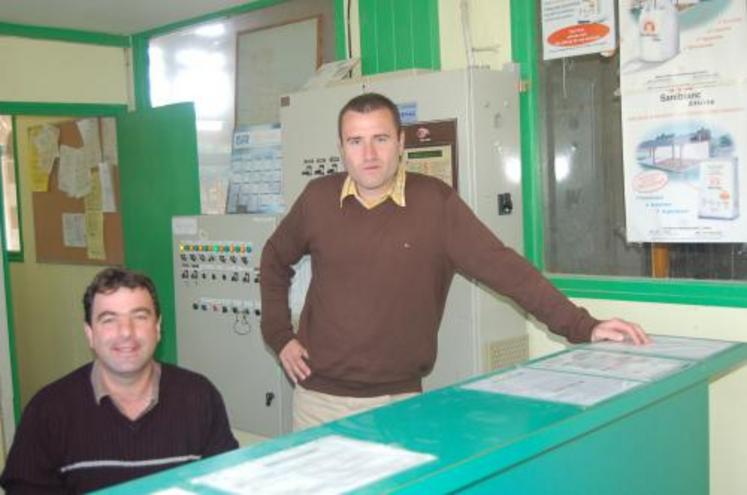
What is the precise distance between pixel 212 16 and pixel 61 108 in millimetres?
1134

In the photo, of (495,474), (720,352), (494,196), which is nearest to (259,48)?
(494,196)

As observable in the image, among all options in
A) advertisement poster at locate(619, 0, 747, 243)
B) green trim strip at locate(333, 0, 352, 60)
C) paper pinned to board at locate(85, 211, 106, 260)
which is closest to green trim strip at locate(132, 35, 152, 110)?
paper pinned to board at locate(85, 211, 106, 260)

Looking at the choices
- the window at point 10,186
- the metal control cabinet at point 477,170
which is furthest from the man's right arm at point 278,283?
the window at point 10,186

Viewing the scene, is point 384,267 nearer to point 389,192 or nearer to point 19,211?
point 389,192

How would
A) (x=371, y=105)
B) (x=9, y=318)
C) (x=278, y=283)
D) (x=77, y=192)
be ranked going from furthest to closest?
(x=77, y=192), (x=9, y=318), (x=278, y=283), (x=371, y=105)

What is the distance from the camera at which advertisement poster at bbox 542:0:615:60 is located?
3127mm

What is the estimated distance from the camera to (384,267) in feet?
8.00

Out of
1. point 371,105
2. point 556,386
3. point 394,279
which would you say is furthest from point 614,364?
point 371,105

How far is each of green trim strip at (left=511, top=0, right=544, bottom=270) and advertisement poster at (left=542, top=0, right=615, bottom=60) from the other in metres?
0.06

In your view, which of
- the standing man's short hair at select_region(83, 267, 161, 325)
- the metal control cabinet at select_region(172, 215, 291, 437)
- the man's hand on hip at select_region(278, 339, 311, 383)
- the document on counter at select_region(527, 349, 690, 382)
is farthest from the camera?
the metal control cabinet at select_region(172, 215, 291, 437)

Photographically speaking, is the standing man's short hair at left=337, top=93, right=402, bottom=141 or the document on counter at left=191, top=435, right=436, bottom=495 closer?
the document on counter at left=191, top=435, right=436, bottom=495

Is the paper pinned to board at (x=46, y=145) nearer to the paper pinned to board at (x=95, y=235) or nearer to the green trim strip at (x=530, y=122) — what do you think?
the paper pinned to board at (x=95, y=235)

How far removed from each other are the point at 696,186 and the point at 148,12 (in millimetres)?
3203

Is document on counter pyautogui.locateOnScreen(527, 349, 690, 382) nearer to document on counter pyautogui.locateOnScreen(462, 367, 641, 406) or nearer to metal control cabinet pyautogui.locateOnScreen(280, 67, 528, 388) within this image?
document on counter pyautogui.locateOnScreen(462, 367, 641, 406)
